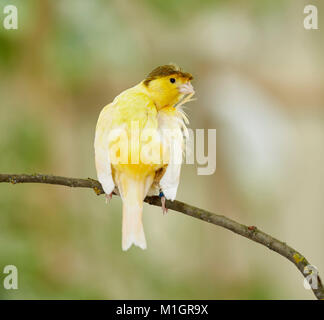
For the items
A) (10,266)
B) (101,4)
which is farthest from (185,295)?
(101,4)

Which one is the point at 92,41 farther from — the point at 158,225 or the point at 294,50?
the point at 294,50

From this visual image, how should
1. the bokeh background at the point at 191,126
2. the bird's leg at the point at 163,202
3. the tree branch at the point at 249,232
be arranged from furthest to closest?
1. the bokeh background at the point at 191,126
2. the bird's leg at the point at 163,202
3. the tree branch at the point at 249,232

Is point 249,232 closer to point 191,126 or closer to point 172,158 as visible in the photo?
point 172,158

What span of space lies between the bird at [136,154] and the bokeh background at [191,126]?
80 cm

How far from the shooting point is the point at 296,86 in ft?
11.3

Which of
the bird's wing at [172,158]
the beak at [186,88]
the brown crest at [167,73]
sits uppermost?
the brown crest at [167,73]

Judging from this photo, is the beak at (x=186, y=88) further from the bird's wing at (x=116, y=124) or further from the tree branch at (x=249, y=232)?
the tree branch at (x=249, y=232)

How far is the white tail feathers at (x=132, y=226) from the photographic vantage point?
3.30 ft

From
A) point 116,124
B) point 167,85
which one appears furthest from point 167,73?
point 116,124

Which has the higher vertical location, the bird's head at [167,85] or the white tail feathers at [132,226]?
the bird's head at [167,85]

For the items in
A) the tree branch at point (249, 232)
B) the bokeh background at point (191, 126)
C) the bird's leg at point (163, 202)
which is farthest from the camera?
the bokeh background at point (191, 126)

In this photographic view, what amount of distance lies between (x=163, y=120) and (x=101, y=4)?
1336 millimetres

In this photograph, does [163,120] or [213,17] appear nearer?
[163,120]

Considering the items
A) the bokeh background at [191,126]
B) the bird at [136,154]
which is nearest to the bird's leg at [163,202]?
the bird at [136,154]
